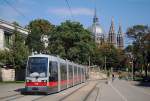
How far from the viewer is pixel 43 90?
95.4 feet

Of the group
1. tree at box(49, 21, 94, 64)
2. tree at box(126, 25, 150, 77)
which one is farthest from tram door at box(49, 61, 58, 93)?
tree at box(126, 25, 150, 77)

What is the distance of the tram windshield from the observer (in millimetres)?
29391

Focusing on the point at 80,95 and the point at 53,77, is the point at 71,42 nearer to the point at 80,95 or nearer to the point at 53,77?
the point at 80,95

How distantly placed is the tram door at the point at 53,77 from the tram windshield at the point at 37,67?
0.54 meters

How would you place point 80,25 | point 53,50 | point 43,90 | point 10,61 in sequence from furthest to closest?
1. point 80,25
2. point 53,50
3. point 10,61
4. point 43,90

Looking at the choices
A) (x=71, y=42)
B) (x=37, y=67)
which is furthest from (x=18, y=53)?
(x=71, y=42)

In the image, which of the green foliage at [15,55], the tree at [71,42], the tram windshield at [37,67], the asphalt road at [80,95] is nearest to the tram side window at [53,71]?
the tram windshield at [37,67]

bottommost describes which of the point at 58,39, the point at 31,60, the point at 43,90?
the point at 43,90

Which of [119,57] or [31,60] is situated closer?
[31,60]

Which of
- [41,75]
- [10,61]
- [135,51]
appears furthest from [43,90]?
[135,51]

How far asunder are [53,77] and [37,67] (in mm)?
1556

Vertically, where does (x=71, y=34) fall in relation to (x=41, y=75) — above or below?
above

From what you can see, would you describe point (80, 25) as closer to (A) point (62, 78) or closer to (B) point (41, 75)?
(A) point (62, 78)

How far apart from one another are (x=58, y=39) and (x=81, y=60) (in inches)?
266
